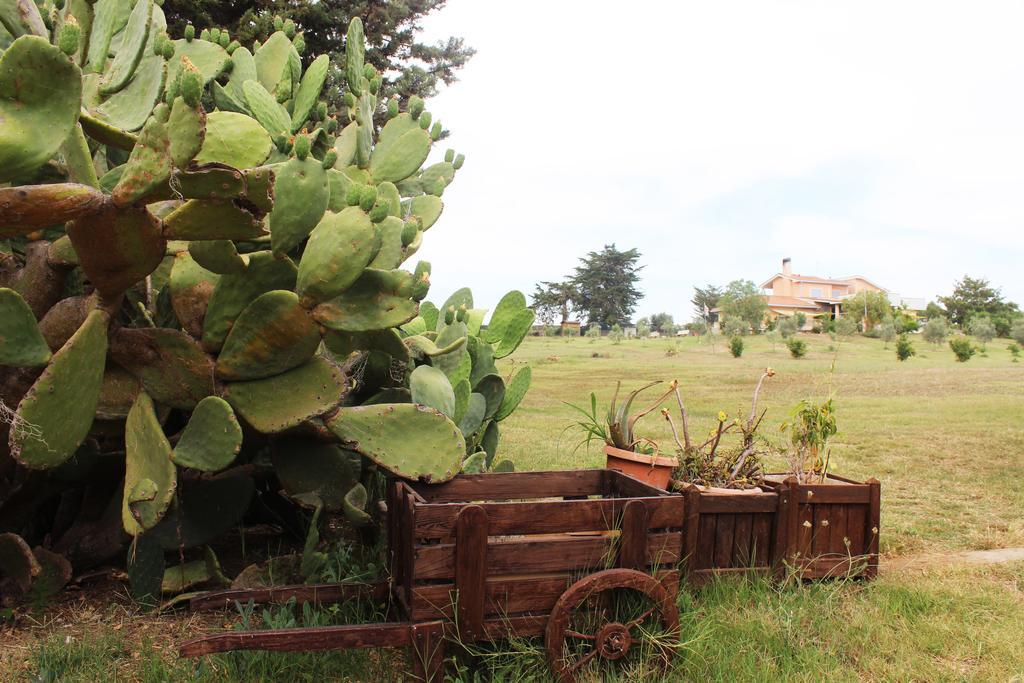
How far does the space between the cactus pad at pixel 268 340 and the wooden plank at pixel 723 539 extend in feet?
5.81

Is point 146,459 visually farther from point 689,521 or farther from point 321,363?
point 689,521

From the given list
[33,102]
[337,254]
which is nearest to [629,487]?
[337,254]

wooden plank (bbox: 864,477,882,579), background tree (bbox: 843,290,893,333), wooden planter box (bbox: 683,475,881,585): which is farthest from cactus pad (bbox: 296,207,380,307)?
background tree (bbox: 843,290,893,333)

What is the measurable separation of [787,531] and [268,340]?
225cm

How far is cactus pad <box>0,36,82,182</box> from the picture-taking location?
7.07 feet

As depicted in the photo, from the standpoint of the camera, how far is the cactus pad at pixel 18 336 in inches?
103

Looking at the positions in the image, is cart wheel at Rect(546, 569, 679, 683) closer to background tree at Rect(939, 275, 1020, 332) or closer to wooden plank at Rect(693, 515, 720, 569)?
wooden plank at Rect(693, 515, 720, 569)

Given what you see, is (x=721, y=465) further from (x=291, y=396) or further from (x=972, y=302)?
(x=972, y=302)

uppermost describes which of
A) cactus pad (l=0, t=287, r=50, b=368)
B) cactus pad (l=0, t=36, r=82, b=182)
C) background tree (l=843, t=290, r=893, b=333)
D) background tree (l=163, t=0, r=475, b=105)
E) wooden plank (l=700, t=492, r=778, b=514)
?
background tree (l=163, t=0, r=475, b=105)

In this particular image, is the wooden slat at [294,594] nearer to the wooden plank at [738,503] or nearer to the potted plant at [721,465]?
the wooden plank at [738,503]

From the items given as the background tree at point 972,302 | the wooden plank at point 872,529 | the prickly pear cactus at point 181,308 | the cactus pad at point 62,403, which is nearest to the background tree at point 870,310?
the background tree at point 972,302

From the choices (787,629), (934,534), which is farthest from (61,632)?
(934,534)

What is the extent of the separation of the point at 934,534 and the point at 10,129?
17.4 feet

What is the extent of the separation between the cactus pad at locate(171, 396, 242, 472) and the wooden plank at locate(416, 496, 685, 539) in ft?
2.48
